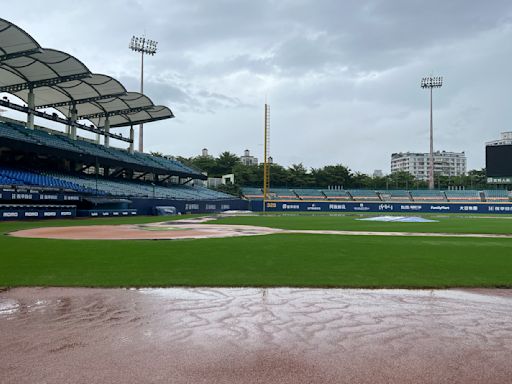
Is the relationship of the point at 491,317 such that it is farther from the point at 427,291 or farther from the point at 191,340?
the point at 191,340

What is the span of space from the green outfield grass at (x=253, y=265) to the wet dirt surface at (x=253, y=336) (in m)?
0.65

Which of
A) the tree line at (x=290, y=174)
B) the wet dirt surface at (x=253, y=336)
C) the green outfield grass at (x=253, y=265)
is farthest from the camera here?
the tree line at (x=290, y=174)

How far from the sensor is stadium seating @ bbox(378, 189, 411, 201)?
210 ft

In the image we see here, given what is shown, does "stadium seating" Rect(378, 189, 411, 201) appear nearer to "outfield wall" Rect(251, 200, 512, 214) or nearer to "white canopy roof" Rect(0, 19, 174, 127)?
"outfield wall" Rect(251, 200, 512, 214)

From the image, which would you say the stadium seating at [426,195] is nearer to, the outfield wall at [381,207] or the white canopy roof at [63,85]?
the outfield wall at [381,207]

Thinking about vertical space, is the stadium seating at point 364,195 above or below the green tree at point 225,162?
below

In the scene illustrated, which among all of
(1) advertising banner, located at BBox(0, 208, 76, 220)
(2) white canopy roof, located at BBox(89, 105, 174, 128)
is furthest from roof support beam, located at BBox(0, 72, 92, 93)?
(1) advertising banner, located at BBox(0, 208, 76, 220)

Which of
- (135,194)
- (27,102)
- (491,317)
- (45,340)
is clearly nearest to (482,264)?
(491,317)

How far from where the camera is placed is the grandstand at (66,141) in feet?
93.0

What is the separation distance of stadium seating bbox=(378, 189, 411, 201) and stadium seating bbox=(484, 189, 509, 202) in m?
13.9

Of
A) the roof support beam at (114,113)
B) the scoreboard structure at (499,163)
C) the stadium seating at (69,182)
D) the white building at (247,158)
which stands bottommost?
the stadium seating at (69,182)

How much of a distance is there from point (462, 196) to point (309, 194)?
94.7 ft

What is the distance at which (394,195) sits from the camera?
65.9m

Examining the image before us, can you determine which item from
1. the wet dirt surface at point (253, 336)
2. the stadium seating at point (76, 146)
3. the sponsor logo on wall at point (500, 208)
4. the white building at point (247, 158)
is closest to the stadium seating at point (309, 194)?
the stadium seating at point (76, 146)
